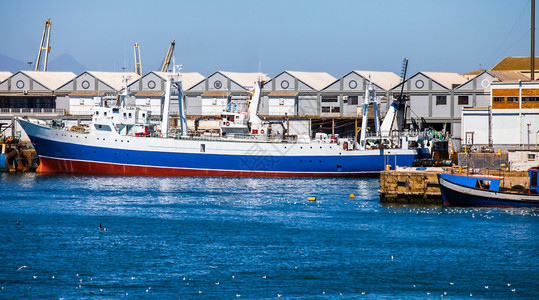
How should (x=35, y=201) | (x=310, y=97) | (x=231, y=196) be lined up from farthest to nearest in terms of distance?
(x=310, y=97), (x=231, y=196), (x=35, y=201)

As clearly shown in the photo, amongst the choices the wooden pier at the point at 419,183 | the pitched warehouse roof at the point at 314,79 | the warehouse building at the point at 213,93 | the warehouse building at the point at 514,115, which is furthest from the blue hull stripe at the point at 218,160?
the pitched warehouse roof at the point at 314,79

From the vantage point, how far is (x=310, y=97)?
89562mm

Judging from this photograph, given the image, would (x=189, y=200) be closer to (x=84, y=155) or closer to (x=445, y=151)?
(x=84, y=155)

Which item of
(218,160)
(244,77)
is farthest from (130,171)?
(244,77)

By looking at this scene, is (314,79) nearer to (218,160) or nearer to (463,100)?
(463,100)

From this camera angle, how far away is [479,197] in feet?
137

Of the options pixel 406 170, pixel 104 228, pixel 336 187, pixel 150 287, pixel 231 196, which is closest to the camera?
pixel 150 287

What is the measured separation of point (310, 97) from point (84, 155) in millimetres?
31922

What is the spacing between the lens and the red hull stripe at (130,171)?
2576 inches

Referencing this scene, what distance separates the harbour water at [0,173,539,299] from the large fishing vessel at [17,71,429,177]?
1383cm

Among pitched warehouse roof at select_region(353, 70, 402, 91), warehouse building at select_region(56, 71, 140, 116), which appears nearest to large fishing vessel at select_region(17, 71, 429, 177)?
pitched warehouse roof at select_region(353, 70, 402, 91)

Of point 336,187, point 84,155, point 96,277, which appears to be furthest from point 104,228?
point 84,155

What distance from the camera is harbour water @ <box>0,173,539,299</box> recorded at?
26828 millimetres

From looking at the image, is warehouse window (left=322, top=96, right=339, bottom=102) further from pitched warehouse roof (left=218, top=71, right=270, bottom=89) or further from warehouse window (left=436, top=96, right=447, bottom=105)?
warehouse window (left=436, top=96, right=447, bottom=105)
